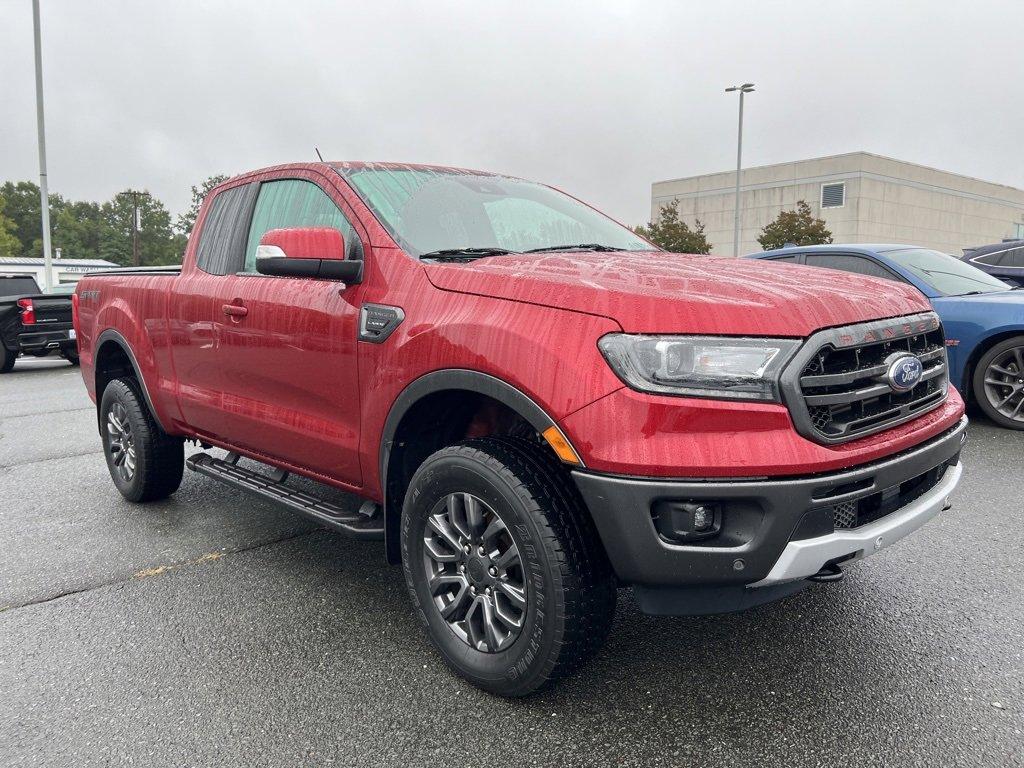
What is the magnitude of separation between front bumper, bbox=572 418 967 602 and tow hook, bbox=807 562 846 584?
0.04m

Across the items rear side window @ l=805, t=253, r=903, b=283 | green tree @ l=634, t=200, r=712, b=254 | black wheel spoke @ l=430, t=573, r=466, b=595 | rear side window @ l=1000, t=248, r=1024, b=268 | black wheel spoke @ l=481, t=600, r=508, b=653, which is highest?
green tree @ l=634, t=200, r=712, b=254

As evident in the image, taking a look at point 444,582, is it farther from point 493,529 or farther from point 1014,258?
point 1014,258

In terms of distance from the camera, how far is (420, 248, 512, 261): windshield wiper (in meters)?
2.84

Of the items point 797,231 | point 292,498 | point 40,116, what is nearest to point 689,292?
point 292,498

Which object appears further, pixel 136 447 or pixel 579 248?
pixel 136 447

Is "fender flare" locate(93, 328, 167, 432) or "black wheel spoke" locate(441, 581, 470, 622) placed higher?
"fender flare" locate(93, 328, 167, 432)

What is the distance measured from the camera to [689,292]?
222cm

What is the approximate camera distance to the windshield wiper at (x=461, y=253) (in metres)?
2.84

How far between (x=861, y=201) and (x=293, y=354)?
52126 millimetres

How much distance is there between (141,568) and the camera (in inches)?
145

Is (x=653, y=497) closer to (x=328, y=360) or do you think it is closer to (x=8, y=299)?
(x=328, y=360)

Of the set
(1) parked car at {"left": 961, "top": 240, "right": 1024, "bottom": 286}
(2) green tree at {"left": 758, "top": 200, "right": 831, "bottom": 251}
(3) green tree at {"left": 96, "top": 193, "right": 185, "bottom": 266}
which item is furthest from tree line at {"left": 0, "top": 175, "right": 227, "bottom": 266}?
(1) parked car at {"left": 961, "top": 240, "right": 1024, "bottom": 286}

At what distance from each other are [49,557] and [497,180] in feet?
9.56

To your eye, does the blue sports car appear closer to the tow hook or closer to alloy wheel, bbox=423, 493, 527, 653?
the tow hook
